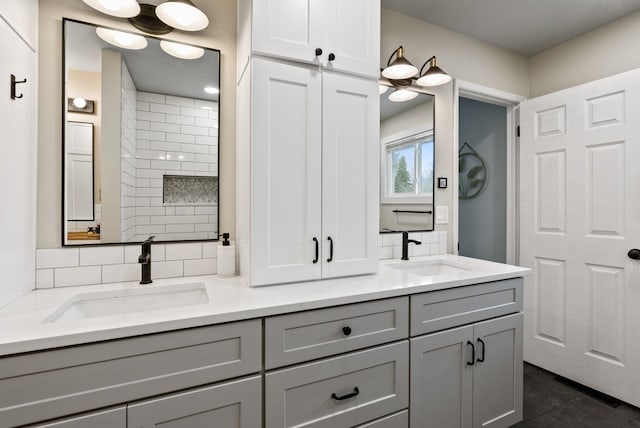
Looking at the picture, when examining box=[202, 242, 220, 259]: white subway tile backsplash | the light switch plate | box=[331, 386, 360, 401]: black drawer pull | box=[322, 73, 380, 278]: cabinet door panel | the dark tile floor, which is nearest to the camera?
box=[331, 386, 360, 401]: black drawer pull

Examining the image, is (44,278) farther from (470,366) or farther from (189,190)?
(470,366)

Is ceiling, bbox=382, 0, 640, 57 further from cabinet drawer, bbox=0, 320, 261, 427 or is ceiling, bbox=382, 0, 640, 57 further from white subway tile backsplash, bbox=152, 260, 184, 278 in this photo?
cabinet drawer, bbox=0, 320, 261, 427

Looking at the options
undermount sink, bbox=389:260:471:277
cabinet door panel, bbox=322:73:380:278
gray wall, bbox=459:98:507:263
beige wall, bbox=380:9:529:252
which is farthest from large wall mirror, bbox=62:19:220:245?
gray wall, bbox=459:98:507:263

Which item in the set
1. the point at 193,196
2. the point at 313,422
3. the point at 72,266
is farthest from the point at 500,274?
the point at 72,266

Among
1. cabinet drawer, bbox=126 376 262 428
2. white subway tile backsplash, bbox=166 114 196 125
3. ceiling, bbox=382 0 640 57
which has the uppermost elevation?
ceiling, bbox=382 0 640 57

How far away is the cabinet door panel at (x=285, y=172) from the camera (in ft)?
4.49

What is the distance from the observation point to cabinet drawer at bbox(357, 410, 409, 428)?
1.31 metres

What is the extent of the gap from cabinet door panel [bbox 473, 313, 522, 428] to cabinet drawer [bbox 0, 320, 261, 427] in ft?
3.95

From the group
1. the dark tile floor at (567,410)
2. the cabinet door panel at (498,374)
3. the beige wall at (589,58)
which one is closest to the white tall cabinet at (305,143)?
the cabinet door panel at (498,374)

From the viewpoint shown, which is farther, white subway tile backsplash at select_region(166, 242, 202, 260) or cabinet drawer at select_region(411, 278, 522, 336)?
white subway tile backsplash at select_region(166, 242, 202, 260)

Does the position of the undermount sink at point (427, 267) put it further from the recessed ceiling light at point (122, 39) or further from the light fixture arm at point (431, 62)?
the recessed ceiling light at point (122, 39)

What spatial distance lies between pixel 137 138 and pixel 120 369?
1074 millimetres

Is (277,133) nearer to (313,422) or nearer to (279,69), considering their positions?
(279,69)

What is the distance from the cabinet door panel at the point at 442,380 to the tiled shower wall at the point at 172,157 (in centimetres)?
121
